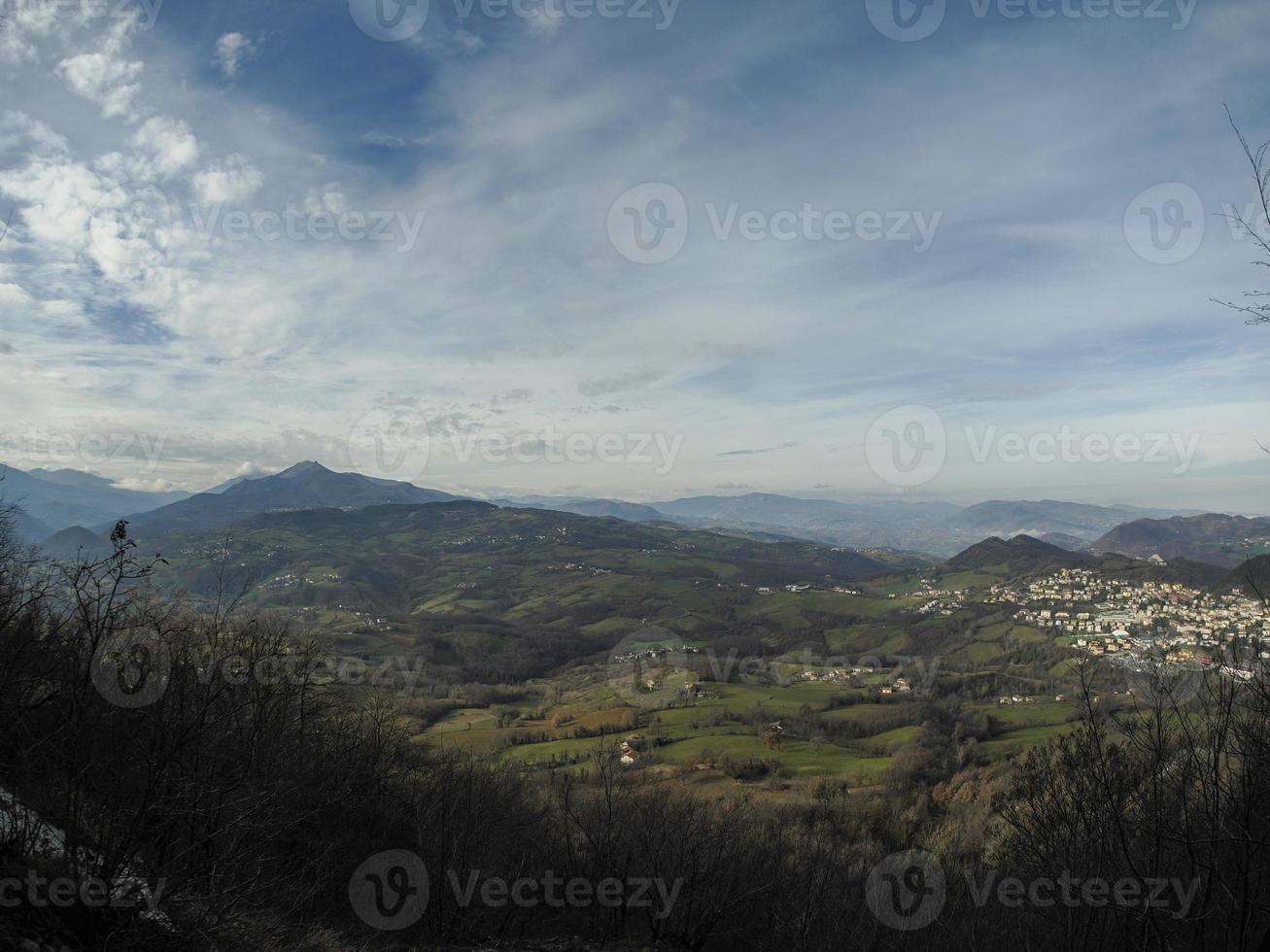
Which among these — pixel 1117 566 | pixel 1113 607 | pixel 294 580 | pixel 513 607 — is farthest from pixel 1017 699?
pixel 294 580

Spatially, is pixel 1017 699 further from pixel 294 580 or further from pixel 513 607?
pixel 294 580

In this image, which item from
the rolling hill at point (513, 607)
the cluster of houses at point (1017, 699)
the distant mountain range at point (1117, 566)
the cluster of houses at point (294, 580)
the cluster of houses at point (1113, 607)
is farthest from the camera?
the cluster of houses at point (294, 580)

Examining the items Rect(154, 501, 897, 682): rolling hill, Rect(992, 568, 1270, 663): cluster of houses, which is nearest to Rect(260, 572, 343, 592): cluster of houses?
Rect(154, 501, 897, 682): rolling hill

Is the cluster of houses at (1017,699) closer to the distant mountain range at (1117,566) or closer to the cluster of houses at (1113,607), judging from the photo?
the cluster of houses at (1113,607)

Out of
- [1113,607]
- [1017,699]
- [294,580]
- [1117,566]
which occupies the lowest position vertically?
[1017,699]

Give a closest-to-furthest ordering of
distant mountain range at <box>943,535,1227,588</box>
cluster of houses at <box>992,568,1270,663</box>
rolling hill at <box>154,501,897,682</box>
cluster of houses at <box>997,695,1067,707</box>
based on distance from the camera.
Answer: cluster of houses at <box>997,695,1067,707</box>, cluster of houses at <box>992,568,1270,663</box>, rolling hill at <box>154,501,897,682</box>, distant mountain range at <box>943,535,1227,588</box>

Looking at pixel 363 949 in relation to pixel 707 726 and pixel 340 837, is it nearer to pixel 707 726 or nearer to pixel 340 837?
pixel 340 837

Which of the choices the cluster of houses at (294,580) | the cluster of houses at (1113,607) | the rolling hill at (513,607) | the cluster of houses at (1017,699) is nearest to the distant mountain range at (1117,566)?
the cluster of houses at (1113,607)

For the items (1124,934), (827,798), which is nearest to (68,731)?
(1124,934)

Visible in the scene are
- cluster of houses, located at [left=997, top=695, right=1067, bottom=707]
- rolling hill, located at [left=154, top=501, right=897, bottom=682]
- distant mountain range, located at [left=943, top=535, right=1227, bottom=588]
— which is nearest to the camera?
cluster of houses, located at [left=997, top=695, right=1067, bottom=707]

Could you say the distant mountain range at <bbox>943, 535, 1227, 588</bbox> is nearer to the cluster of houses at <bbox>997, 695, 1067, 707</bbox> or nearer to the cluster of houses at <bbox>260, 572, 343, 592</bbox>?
the cluster of houses at <bbox>997, 695, 1067, 707</bbox>

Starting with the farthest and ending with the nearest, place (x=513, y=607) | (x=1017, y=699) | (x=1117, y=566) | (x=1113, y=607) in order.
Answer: (x=513, y=607) → (x=1117, y=566) → (x=1113, y=607) → (x=1017, y=699)
